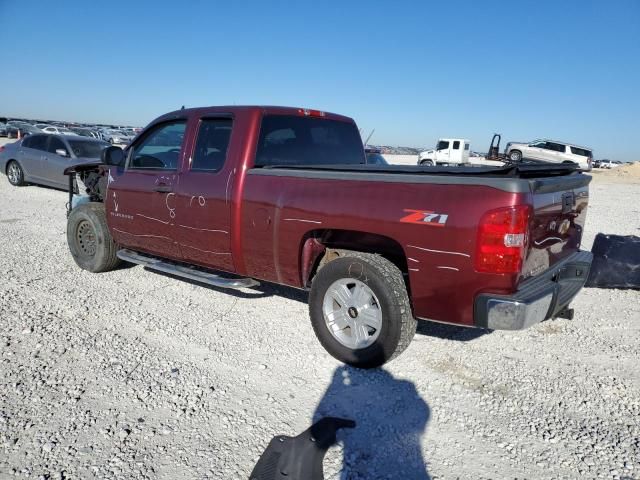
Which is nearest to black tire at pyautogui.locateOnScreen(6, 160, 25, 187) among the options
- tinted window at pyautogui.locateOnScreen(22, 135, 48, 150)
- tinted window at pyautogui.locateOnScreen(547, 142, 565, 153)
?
tinted window at pyautogui.locateOnScreen(22, 135, 48, 150)

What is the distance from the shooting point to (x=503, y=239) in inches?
107

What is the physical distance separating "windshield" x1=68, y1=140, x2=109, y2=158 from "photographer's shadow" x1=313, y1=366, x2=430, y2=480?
34.7 ft

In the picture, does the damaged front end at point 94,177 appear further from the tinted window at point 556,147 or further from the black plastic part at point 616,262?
the tinted window at point 556,147

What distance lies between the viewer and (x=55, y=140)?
1195 cm

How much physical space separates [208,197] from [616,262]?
4639 mm

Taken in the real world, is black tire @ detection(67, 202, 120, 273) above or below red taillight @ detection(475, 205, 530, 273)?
below

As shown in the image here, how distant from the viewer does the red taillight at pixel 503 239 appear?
2.69m

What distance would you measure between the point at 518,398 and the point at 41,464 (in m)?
2.89

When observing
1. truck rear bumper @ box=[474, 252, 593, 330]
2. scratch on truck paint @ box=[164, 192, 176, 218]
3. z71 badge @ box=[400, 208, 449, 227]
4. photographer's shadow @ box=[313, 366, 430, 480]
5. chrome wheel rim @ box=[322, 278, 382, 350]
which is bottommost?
photographer's shadow @ box=[313, 366, 430, 480]

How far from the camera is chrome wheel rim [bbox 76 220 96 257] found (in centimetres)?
559

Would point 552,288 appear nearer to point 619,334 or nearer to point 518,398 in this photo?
point 518,398

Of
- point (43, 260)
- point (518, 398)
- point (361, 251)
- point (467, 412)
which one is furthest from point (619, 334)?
point (43, 260)

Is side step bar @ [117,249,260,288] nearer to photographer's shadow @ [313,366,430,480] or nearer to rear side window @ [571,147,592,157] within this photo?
photographer's shadow @ [313,366,430,480]

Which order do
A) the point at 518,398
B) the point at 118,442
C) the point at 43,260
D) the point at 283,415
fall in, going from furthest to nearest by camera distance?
the point at 43,260 → the point at 518,398 → the point at 283,415 → the point at 118,442
